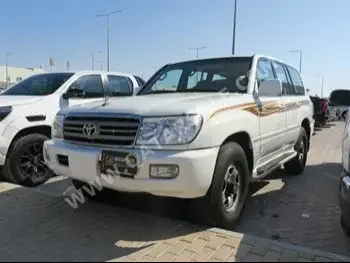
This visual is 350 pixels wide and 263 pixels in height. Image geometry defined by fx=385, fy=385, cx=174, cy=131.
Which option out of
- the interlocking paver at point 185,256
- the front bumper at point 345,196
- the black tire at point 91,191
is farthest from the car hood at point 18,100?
the front bumper at point 345,196

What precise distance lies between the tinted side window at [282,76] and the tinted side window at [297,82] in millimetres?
444

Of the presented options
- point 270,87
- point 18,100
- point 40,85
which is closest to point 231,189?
point 270,87

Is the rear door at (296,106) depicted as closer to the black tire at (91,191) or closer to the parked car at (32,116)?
the parked car at (32,116)

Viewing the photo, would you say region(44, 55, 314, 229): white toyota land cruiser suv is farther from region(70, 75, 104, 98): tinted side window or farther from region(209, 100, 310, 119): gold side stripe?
region(70, 75, 104, 98): tinted side window

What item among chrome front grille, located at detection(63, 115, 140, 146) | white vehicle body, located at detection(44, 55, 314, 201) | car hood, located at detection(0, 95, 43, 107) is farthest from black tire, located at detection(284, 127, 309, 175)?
car hood, located at detection(0, 95, 43, 107)

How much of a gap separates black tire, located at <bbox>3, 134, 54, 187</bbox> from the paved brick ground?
0.75 feet

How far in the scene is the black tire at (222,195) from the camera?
3.51 meters

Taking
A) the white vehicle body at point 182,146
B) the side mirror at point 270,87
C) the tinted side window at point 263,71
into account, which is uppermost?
the tinted side window at point 263,71

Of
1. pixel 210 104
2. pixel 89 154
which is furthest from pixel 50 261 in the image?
pixel 210 104

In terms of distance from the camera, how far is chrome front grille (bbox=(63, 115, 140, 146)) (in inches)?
132

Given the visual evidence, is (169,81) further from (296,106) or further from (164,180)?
(164,180)

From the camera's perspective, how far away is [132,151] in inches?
128

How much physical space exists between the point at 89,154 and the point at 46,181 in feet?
9.17

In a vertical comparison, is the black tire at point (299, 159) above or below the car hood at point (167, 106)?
below
